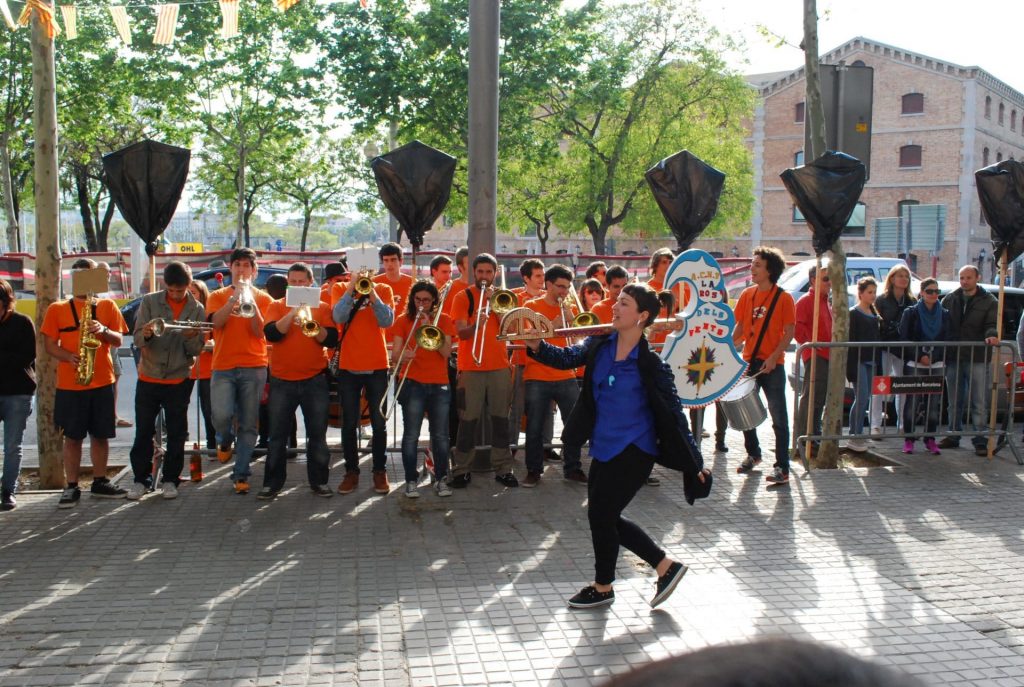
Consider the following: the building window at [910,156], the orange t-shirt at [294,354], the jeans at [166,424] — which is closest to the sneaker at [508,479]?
the orange t-shirt at [294,354]

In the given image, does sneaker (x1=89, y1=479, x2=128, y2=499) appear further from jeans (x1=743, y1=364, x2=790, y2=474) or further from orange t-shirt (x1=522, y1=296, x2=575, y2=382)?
jeans (x1=743, y1=364, x2=790, y2=474)

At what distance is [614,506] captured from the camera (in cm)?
594

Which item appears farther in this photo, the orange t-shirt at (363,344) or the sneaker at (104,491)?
the orange t-shirt at (363,344)

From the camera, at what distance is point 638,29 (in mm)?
33875

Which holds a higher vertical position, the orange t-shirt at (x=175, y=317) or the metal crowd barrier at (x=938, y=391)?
the orange t-shirt at (x=175, y=317)

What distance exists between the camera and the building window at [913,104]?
52.0 meters

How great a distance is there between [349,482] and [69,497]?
7.20ft

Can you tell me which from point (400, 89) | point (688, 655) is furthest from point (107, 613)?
point (400, 89)

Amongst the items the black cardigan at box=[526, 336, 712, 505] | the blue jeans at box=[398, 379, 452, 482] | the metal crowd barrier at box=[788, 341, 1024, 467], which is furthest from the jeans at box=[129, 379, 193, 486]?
the metal crowd barrier at box=[788, 341, 1024, 467]

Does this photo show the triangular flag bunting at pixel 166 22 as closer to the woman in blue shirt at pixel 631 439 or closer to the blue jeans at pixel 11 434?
the blue jeans at pixel 11 434

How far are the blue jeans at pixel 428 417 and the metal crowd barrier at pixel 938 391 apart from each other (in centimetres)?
352

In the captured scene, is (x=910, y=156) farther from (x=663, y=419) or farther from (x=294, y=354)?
(x=663, y=419)

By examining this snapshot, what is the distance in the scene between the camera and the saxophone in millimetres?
8172

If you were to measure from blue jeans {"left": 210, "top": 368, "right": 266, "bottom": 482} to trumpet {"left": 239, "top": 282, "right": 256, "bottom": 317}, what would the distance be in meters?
0.50
